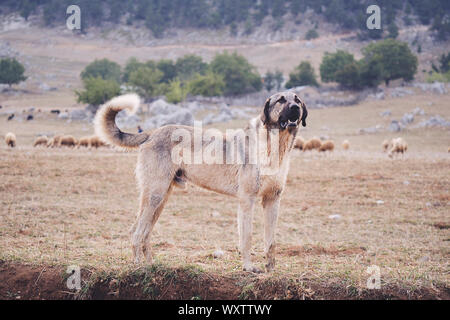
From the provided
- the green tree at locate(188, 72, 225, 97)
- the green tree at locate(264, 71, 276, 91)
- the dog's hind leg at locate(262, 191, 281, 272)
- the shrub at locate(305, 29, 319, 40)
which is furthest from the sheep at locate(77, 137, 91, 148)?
the shrub at locate(305, 29, 319, 40)

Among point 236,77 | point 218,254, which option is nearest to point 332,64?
point 236,77

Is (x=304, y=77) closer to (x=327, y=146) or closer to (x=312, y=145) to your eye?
(x=312, y=145)

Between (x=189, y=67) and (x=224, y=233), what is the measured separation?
69.9 meters

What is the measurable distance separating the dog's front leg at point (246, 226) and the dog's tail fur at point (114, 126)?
5.99 ft

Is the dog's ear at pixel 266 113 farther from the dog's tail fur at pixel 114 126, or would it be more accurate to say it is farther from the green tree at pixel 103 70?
the green tree at pixel 103 70

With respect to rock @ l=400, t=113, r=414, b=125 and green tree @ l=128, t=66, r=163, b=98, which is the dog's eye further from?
green tree @ l=128, t=66, r=163, b=98

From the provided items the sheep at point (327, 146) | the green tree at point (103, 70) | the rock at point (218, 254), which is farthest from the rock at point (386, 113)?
the green tree at point (103, 70)

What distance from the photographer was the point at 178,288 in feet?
16.8

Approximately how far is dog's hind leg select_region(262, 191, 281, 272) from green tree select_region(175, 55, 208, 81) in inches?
2740

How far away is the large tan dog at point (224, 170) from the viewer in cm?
550

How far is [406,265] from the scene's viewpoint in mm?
→ 6680

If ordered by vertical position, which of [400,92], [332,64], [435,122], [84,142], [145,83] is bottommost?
[84,142]
